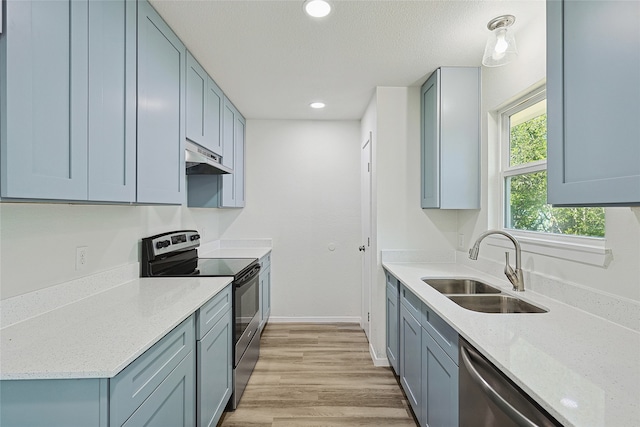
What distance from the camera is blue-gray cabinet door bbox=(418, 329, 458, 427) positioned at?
1404mm

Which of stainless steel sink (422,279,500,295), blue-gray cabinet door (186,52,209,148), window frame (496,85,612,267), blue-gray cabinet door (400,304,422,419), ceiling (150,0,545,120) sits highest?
ceiling (150,0,545,120)

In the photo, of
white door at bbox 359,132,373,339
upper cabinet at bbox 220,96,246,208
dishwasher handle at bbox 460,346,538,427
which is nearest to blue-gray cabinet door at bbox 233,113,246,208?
upper cabinet at bbox 220,96,246,208

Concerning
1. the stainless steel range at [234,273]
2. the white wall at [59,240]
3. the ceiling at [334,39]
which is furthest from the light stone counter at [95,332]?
the ceiling at [334,39]

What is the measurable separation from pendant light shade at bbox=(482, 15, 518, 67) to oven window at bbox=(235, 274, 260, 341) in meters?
2.08

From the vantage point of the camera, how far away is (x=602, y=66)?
99 cm

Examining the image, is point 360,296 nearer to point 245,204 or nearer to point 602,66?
point 245,204

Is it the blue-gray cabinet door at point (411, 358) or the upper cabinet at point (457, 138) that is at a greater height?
the upper cabinet at point (457, 138)

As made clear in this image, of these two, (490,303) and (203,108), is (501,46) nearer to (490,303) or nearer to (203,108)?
(490,303)

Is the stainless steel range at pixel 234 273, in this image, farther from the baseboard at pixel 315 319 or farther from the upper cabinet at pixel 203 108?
the baseboard at pixel 315 319

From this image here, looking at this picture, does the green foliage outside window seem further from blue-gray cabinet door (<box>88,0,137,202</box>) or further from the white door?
blue-gray cabinet door (<box>88,0,137,202</box>)

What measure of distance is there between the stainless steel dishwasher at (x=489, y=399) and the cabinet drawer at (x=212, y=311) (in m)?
1.22

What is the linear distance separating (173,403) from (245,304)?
3.58 feet

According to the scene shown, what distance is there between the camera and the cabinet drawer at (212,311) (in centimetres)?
162

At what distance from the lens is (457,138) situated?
2.49 meters
